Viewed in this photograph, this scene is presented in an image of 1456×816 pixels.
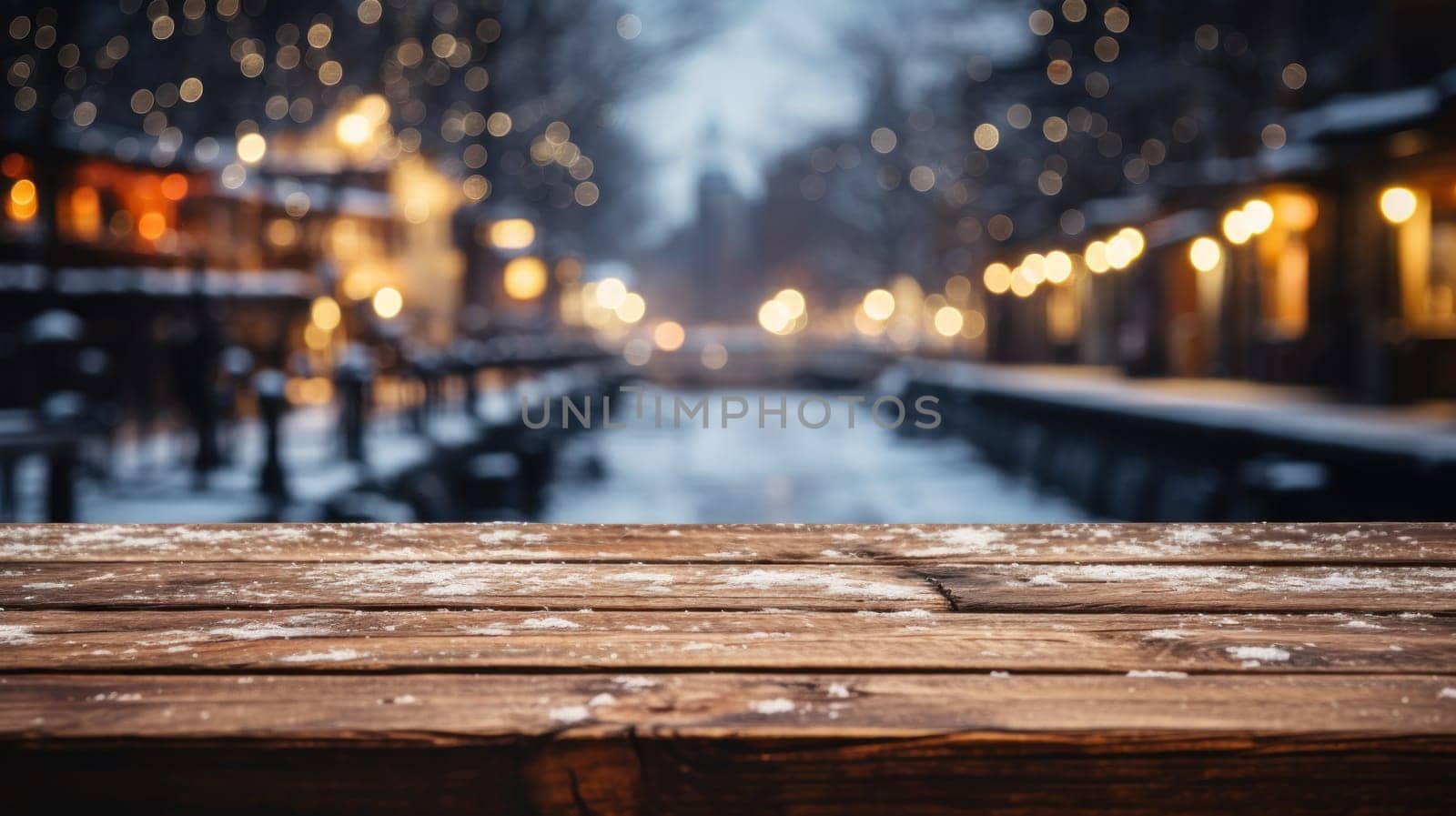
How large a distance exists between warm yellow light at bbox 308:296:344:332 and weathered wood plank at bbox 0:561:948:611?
24.8m

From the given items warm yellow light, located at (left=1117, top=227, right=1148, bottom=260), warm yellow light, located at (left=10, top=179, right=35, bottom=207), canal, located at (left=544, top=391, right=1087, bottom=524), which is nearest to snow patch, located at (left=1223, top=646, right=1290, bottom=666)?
canal, located at (left=544, top=391, right=1087, bottom=524)

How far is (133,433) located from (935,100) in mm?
33886

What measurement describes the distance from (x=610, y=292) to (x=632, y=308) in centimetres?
1344

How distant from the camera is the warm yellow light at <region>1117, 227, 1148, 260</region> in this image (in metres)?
23.7

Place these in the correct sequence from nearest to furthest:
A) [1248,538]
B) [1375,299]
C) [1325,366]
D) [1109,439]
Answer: [1248,538] → [1375,299] → [1109,439] → [1325,366]

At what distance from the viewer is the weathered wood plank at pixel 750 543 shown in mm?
2234

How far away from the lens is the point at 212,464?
1021cm

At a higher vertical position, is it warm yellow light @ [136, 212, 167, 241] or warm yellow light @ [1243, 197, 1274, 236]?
warm yellow light @ [136, 212, 167, 241]

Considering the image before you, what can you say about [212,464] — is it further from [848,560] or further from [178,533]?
[848,560]

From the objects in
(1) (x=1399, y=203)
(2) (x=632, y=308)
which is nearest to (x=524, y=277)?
(1) (x=1399, y=203)

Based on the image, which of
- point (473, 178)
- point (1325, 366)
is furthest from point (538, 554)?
point (473, 178)

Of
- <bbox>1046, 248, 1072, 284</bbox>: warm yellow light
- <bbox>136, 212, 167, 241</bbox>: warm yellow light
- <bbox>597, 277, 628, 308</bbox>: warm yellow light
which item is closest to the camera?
<bbox>136, 212, 167, 241</bbox>: warm yellow light

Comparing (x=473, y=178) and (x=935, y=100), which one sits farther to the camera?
(x=935, y=100)

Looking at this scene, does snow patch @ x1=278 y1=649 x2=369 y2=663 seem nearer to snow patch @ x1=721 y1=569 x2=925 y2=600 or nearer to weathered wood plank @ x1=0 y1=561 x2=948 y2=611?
weathered wood plank @ x1=0 y1=561 x2=948 y2=611
